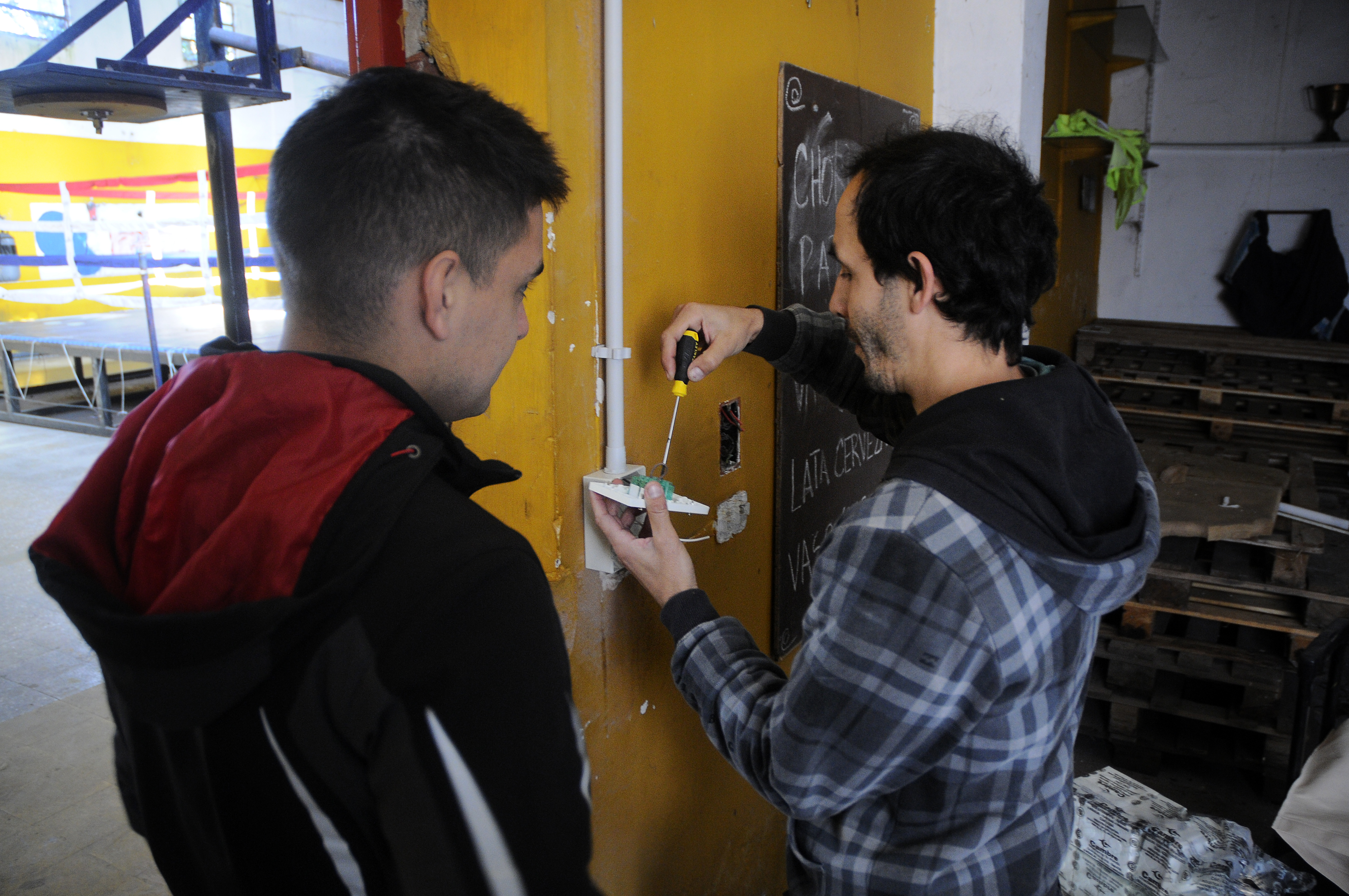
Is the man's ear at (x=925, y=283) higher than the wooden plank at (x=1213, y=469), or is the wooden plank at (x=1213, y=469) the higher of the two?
the man's ear at (x=925, y=283)

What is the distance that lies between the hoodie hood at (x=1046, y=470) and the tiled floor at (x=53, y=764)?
93.9 inches

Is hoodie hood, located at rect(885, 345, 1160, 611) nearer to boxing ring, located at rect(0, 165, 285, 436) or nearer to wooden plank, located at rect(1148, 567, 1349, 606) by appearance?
wooden plank, located at rect(1148, 567, 1349, 606)

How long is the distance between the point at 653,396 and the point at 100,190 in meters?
9.70

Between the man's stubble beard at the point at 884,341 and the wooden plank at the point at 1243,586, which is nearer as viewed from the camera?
the man's stubble beard at the point at 884,341

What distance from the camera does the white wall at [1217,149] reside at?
700 centimetres

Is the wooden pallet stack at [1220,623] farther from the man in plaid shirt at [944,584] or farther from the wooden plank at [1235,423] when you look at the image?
the man in plaid shirt at [944,584]

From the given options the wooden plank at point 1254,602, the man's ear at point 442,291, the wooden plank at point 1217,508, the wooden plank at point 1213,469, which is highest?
the man's ear at point 442,291

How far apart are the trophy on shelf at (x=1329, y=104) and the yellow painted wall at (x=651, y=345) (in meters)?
6.49

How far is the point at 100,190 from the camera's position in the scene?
9.03 metres

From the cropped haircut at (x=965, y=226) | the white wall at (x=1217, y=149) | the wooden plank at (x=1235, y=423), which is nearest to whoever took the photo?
the cropped haircut at (x=965, y=226)

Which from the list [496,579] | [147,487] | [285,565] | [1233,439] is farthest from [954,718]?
[1233,439]

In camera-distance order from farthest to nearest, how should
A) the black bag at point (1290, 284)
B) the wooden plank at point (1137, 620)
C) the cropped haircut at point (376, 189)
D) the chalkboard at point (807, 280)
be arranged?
the black bag at point (1290, 284) → the wooden plank at point (1137, 620) → the chalkboard at point (807, 280) → the cropped haircut at point (376, 189)

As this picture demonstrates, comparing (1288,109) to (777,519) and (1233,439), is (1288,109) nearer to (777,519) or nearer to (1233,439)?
(1233,439)

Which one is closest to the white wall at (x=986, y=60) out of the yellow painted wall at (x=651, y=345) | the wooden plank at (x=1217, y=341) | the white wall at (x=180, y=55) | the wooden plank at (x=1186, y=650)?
the yellow painted wall at (x=651, y=345)
